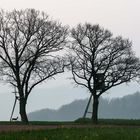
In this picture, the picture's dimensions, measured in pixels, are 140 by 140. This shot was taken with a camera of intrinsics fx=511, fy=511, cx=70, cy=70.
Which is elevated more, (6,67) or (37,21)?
(37,21)

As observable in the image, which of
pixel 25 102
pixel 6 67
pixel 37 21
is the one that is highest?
pixel 37 21

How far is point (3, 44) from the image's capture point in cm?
5478

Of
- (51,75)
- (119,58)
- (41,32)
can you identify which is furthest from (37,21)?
(119,58)

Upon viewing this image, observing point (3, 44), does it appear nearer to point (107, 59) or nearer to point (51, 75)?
point (51, 75)

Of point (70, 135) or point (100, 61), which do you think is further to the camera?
point (100, 61)

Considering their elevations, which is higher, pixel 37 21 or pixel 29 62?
pixel 37 21

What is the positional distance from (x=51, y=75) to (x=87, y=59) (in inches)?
171

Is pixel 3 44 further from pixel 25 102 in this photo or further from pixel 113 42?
pixel 113 42

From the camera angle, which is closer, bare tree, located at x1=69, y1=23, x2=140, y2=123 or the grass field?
the grass field

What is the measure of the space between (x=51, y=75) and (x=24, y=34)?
544 cm

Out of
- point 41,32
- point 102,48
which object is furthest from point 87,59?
point 41,32

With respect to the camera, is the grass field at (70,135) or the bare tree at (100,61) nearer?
the grass field at (70,135)

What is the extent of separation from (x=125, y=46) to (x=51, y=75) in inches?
345

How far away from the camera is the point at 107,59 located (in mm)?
56250
